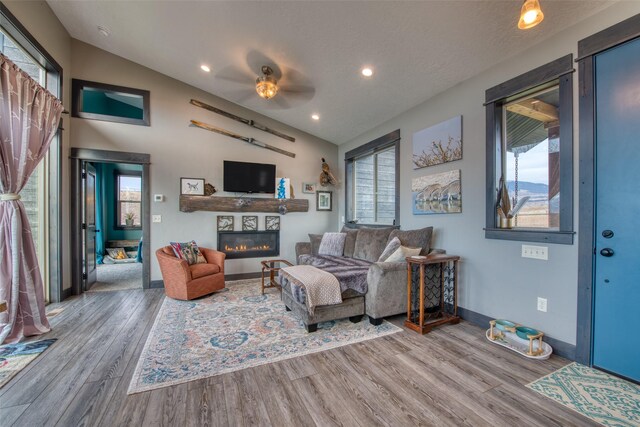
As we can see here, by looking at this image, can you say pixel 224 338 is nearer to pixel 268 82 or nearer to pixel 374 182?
pixel 268 82

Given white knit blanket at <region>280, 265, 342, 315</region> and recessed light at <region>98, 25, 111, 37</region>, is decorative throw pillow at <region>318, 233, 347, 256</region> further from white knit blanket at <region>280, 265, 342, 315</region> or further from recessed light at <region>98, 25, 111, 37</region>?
recessed light at <region>98, 25, 111, 37</region>

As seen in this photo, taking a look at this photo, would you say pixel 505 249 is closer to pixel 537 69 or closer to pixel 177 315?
pixel 537 69

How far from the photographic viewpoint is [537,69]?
2.37 metres

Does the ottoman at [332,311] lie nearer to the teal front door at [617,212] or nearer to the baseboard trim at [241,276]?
the teal front door at [617,212]

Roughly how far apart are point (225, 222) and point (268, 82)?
8.44 ft

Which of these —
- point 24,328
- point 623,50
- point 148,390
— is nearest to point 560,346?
point 623,50

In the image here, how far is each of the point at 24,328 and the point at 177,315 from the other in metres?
1.29

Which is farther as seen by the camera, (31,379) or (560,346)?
(560,346)

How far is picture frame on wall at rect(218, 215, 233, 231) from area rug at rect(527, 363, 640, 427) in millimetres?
4463

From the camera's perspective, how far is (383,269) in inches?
110

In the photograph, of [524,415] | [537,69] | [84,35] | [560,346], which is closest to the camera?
[524,415]

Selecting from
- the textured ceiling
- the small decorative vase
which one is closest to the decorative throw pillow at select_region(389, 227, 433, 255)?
the small decorative vase

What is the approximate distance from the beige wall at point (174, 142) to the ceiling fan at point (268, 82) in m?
0.67

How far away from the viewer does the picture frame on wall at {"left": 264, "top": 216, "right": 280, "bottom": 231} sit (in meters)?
5.09
